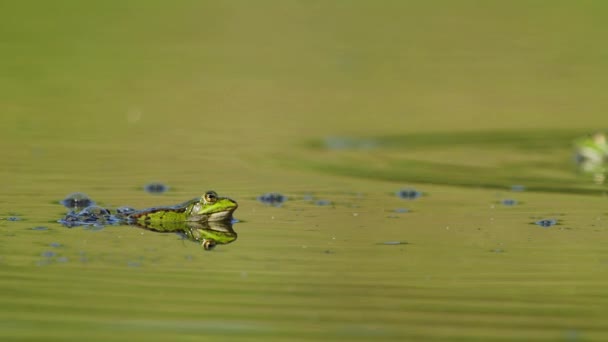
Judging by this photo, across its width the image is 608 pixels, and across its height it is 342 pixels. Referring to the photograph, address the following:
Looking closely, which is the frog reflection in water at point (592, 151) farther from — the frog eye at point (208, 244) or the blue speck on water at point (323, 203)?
the frog eye at point (208, 244)

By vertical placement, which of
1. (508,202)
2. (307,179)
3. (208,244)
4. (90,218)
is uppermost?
(307,179)

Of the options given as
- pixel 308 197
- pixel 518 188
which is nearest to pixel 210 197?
pixel 308 197

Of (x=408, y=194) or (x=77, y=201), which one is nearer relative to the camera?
(x=77, y=201)

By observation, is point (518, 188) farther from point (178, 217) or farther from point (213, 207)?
point (178, 217)

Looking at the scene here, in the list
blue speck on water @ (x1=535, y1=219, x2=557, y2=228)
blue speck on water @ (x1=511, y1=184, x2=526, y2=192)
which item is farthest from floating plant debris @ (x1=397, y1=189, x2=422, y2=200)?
blue speck on water @ (x1=535, y1=219, x2=557, y2=228)

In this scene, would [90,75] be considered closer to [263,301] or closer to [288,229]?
[288,229]

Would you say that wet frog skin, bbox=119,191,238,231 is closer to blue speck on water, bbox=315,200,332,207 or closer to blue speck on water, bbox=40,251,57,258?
blue speck on water, bbox=315,200,332,207
